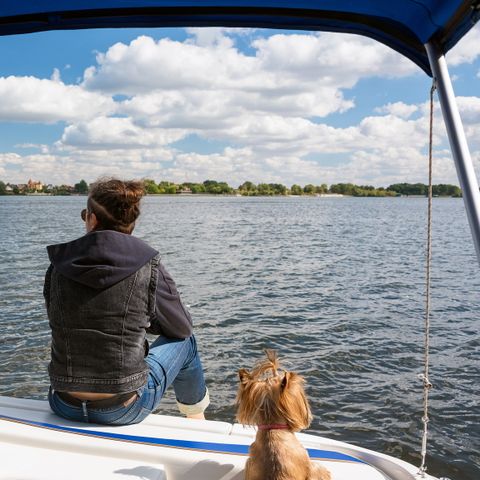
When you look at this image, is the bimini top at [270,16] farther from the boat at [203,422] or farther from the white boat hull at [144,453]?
the white boat hull at [144,453]

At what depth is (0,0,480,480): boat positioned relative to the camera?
211 centimetres

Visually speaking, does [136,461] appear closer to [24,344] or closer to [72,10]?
[72,10]

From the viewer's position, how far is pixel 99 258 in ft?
7.49

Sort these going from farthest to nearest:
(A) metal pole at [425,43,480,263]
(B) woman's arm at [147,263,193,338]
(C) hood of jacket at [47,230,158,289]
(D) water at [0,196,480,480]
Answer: (D) water at [0,196,480,480] → (B) woman's arm at [147,263,193,338] → (C) hood of jacket at [47,230,158,289] → (A) metal pole at [425,43,480,263]

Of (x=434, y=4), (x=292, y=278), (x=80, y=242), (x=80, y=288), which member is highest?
(x=434, y=4)

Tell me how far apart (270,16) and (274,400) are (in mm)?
1701

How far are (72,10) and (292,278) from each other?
13.3 metres

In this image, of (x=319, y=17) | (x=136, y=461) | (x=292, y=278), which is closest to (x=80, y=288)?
(x=136, y=461)

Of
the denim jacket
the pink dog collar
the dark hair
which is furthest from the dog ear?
the dark hair

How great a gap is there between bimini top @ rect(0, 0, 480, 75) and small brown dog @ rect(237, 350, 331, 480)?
5.11 feet

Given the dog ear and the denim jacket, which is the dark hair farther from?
the dog ear

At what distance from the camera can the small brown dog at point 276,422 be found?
209cm

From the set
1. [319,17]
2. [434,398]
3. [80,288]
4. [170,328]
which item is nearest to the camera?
[80,288]

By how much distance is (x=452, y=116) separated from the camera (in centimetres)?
222
